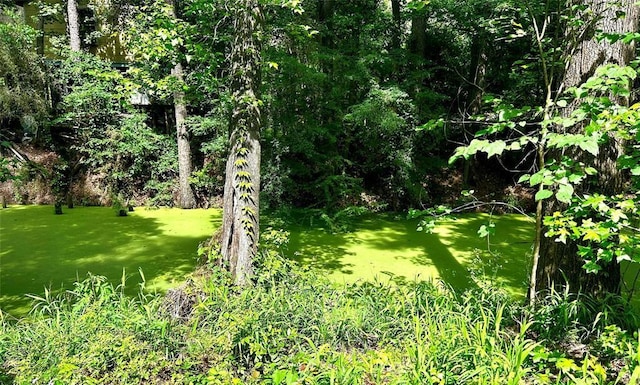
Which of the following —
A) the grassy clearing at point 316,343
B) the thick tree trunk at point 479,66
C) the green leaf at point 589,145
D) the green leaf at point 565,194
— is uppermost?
the thick tree trunk at point 479,66

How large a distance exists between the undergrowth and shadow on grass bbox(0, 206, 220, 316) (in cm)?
106

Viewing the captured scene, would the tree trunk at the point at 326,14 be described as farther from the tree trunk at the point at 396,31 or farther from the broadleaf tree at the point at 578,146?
the broadleaf tree at the point at 578,146

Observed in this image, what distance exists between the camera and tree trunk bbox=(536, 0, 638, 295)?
6.99ft

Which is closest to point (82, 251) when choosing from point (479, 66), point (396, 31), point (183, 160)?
point (183, 160)

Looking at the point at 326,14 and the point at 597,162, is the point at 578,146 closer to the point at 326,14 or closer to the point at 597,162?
the point at 597,162

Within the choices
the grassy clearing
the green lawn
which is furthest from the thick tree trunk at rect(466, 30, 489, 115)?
the grassy clearing

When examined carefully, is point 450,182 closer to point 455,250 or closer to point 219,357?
point 455,250

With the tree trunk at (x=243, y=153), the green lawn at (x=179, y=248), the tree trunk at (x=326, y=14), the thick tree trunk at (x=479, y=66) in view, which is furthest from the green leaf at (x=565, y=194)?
the tree trunk at (x=326, y=14)

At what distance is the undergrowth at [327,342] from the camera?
182 cm

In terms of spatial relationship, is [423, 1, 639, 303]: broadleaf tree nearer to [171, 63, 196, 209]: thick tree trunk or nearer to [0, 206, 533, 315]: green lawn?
[0, 206, 533, 315]: green lawn

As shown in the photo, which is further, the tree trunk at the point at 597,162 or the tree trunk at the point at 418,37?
the tree trunk at the point at 418,37

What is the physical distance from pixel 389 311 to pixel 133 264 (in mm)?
2885

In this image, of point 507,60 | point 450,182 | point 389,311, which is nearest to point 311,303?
point 389,311

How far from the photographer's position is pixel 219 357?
2084 millimetres
